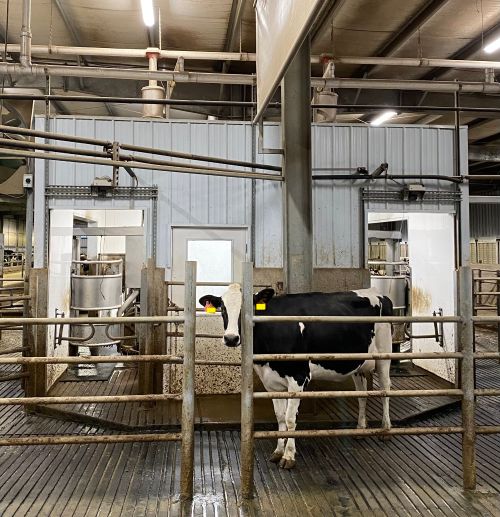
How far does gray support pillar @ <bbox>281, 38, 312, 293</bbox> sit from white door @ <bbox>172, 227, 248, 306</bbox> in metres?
1.91

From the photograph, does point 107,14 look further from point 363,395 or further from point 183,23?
point 363,395

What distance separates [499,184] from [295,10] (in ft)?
65.4

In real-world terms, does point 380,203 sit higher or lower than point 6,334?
higher

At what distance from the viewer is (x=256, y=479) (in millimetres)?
3516

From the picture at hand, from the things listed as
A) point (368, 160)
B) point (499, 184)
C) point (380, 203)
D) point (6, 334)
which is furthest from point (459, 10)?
point (499, 184)

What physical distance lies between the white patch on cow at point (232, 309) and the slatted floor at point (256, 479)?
1.12 m

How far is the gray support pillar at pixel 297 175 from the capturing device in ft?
16.4

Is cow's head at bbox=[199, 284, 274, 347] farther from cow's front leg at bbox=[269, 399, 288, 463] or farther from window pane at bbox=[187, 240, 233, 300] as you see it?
window pane at bbox=[187, 240, 233, 300]

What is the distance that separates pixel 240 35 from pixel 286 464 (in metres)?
6.34

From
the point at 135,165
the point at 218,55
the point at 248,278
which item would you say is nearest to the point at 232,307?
the point at 248,278

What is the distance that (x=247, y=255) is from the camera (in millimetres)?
6852

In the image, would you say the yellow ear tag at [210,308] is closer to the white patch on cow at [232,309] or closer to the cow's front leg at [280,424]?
the white patch on cow at [232,309]

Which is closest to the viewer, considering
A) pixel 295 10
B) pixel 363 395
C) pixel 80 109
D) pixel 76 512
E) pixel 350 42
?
pixel 295 10

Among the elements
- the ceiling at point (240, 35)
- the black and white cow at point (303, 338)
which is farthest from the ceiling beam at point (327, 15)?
the black and white cow at point (303, 338)
